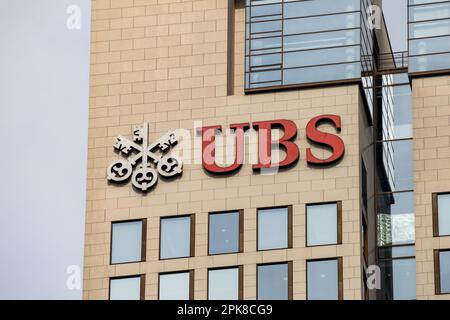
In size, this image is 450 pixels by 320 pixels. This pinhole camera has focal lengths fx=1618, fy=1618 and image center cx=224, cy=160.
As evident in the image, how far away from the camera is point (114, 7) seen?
75062 mm

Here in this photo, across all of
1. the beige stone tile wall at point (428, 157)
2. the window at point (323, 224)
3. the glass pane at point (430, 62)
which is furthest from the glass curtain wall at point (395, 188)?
the window at point (323, 224)

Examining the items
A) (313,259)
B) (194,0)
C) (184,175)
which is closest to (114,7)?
(194,0)

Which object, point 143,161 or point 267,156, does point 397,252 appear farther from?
point 143,161

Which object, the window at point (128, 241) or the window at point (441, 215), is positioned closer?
the window at point (441, 215)

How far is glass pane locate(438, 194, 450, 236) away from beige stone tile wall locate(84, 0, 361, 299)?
361 centimetres

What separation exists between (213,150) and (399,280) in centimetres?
987

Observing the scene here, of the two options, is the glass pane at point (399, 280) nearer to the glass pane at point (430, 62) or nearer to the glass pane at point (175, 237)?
the glass pane at point (430, 62)

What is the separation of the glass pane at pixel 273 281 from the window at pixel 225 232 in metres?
1.60

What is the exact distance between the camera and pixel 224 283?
69.2 metres

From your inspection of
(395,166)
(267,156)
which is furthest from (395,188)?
(267,156)

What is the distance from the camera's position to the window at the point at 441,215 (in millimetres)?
68625
